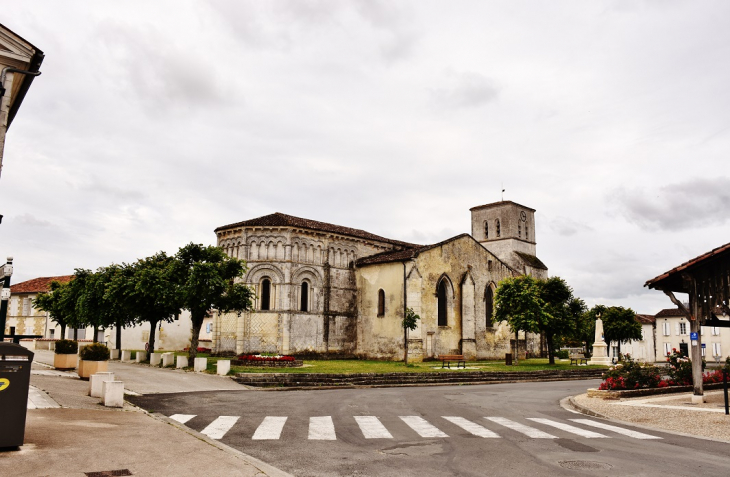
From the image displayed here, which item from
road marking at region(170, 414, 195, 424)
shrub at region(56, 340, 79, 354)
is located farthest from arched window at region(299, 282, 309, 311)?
road marking at region(170, 414, 195, 424)

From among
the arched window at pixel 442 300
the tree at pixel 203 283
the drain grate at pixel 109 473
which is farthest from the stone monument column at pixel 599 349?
the drain grate at pixel 109 473

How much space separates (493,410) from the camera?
51.8 ft

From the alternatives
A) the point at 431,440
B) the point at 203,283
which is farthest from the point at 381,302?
the point at 431,440

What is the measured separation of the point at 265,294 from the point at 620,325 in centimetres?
3868

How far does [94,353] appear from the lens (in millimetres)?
20094

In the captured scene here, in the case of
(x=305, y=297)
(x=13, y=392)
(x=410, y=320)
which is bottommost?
(x=13, y=392)

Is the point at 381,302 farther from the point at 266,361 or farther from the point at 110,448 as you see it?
the point at 110,448

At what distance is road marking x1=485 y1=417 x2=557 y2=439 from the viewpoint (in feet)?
36.3

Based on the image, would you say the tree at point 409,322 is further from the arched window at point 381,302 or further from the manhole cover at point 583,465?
the manhole cover at point 583,465

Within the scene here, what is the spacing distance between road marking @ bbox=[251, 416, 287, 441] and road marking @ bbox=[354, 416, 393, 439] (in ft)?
5.66

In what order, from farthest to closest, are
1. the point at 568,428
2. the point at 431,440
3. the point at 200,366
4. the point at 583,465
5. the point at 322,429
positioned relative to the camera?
the point at 200,366 < the point at 568,428 < the point at 322,429 < the point at 431,440 < the point at 583,465

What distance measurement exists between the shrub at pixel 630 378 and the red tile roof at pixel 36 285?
56.2m

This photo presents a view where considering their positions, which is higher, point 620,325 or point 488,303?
point 488,303

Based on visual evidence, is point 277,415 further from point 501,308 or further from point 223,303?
point 501,308
